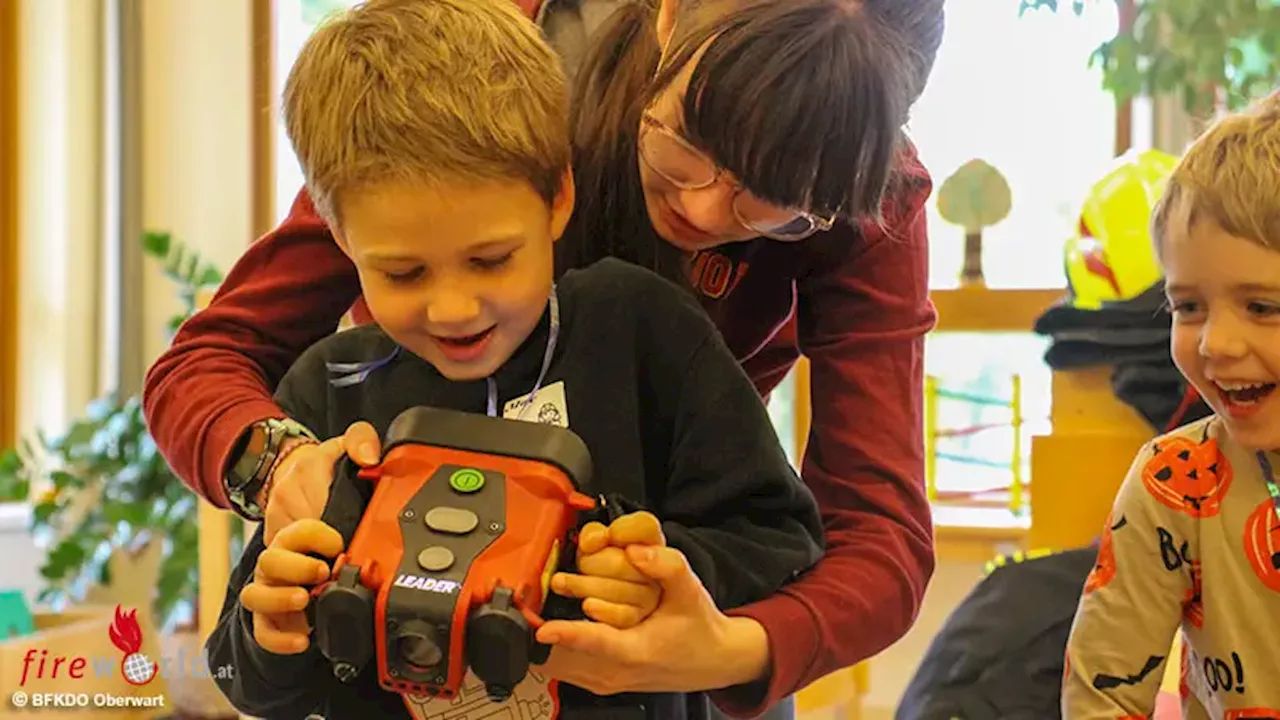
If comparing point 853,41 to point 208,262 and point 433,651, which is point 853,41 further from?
point 208,262

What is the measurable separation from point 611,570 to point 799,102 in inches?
13.7

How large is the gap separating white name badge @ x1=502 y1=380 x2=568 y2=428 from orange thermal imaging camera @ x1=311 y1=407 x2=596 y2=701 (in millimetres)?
99

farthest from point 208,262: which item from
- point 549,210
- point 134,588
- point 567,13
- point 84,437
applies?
point 549,210

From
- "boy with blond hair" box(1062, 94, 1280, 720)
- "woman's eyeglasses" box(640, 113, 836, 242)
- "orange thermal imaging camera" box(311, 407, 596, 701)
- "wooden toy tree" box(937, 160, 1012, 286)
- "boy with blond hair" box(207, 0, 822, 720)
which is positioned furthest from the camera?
"wooden toy tree" box(937, 160, 1012, 286)

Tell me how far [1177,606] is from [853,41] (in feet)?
1.94

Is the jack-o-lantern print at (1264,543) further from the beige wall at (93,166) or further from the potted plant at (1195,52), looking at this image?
the beige wall at (93,166)

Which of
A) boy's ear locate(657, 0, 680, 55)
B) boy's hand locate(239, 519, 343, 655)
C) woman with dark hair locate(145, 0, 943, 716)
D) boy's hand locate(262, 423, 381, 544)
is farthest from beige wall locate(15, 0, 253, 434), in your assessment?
boy's hand locate(239, 519, 343, 655)

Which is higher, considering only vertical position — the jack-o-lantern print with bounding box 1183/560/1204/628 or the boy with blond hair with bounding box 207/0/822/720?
the boy with blond hair with bounding box 207/0/822/720

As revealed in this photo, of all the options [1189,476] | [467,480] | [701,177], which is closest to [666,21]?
[701,177]

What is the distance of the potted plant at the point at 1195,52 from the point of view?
2172 mm

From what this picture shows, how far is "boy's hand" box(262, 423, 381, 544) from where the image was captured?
0.84 metres

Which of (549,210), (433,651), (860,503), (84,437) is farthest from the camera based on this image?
(84,437)

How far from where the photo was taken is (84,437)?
2805 millimetres

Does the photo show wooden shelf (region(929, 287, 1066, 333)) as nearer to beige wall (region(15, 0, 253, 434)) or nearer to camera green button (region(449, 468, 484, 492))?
camera green button (region(449, 468, 484, 492))
